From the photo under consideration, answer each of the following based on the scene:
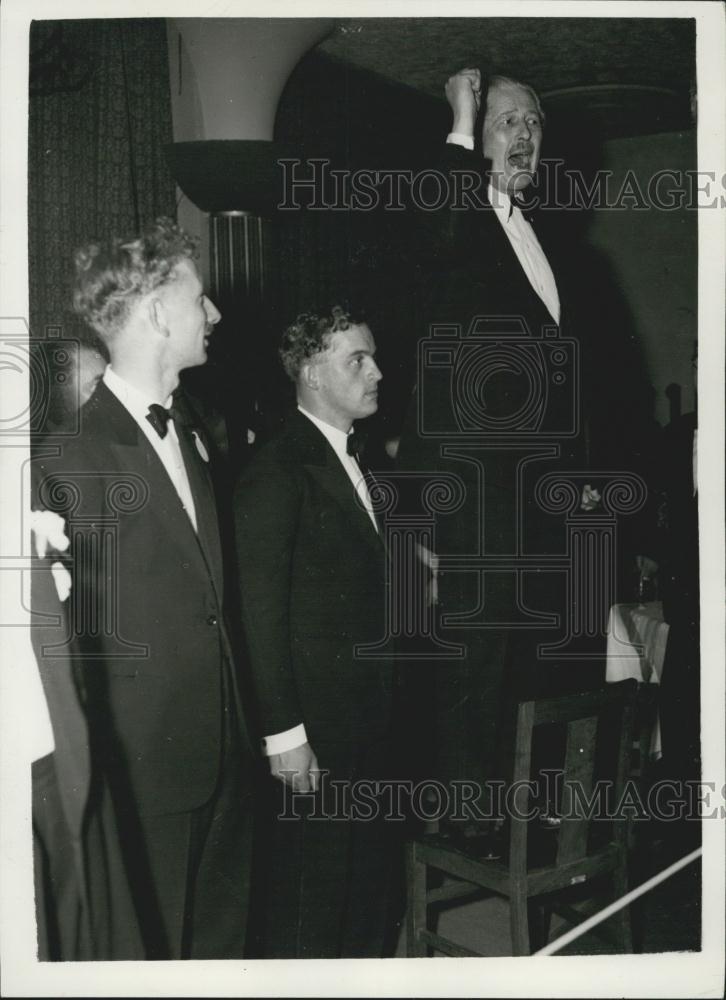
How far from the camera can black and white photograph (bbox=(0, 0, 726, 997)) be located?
6.86ft

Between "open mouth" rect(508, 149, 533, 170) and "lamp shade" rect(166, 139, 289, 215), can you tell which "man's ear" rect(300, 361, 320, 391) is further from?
"open mouth" rect(508, 149, 533, 170)

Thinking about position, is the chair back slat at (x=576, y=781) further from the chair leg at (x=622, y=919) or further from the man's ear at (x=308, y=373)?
the man's ear at (x=308, y=373)

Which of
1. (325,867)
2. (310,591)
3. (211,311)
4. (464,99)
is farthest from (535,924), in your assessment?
(464,99)

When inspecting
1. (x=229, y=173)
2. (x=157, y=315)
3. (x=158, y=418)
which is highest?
(x=229, y=173)

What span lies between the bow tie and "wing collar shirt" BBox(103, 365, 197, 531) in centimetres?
2

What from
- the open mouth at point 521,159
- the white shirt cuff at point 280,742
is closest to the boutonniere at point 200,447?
the white shirt cuff at point 280,742

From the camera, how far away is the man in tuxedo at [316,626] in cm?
217

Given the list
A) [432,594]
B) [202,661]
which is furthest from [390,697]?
[202,661]

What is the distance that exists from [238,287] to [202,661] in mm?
829

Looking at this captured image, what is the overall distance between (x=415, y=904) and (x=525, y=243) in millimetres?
1652

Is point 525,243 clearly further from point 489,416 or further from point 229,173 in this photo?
point 229,173

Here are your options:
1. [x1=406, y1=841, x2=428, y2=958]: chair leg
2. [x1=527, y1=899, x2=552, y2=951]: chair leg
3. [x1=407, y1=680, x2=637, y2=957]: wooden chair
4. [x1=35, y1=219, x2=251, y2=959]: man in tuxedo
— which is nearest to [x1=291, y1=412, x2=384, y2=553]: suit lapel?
[x1=35, y1=219, x2=251, y2=959]: man in tuxedo

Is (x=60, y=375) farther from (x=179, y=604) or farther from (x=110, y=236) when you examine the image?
(x=179, y=604)

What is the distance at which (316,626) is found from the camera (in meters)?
2.20
